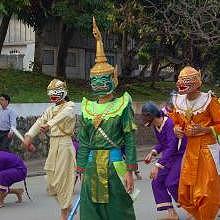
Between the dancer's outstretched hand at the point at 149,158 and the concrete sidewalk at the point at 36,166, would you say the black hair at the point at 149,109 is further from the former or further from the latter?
the concrete sidewalk at the point at 36,166

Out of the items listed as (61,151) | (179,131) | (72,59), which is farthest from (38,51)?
(179,131)

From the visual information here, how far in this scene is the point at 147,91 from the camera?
92.9 ft

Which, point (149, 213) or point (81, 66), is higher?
point (149, 213)

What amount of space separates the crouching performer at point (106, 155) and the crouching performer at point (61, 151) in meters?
2.08

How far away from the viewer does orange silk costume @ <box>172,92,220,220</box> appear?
25.0 feet

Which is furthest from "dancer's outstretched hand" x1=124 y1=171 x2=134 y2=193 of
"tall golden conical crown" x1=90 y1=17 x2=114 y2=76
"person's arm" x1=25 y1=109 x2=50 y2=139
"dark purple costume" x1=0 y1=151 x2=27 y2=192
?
"dark purple costume" x1=0 y1=151 x2=27 y2=192

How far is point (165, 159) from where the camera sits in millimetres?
8750

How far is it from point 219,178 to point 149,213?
2.37 metres

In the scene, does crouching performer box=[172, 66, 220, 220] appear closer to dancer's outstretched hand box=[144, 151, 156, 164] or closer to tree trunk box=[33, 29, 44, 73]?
dancer's outstretched hand box=[144, 151, 156, 164]

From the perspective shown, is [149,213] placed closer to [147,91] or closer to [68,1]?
[68,1]

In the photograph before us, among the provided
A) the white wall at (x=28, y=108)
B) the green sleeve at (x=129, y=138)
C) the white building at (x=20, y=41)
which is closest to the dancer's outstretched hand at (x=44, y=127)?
the green sleeve at (x=129, y=138)

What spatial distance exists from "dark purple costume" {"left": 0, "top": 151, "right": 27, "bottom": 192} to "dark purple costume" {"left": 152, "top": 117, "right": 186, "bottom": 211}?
2513 mm

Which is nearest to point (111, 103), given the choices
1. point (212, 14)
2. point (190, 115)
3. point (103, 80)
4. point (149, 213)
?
point (103, 80)

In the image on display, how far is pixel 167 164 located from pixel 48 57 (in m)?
21.9
